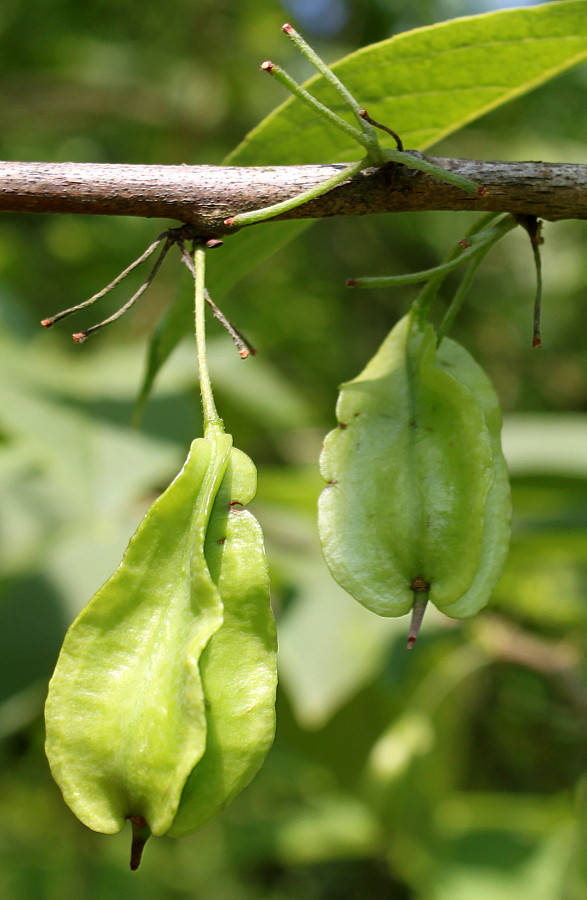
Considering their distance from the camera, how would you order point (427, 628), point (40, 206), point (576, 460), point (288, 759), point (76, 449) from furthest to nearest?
1. point (288, 759)
2. point (576, 460)
3. point (427, 628)
4. point (76, 449)
5. point (40, 206)

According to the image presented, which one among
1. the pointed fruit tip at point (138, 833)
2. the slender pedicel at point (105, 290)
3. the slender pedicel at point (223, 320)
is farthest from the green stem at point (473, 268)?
the pointed fruit tip at point (138, 833)

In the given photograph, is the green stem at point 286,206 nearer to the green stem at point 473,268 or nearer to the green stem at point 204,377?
the green stem at point 204,377

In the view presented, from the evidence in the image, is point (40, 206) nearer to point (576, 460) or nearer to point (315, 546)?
point (315, 546)

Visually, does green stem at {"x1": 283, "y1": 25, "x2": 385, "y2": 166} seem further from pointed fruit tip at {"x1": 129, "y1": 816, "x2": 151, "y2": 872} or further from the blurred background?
pointed fruit tip at {"x1": 129, "y1": 816, "x2": 151, "y2": 872}

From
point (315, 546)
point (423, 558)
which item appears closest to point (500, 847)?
point (315, 546)

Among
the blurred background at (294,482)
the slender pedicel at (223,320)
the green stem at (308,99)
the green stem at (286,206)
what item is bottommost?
the blurred background at (294,482)
